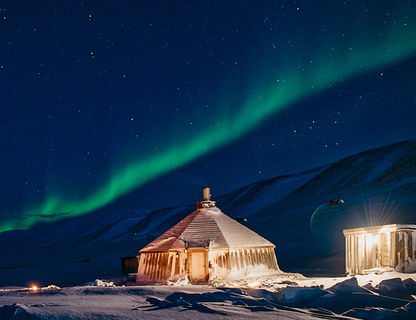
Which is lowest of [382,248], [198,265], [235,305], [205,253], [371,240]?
[198,265]

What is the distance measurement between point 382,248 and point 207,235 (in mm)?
7668

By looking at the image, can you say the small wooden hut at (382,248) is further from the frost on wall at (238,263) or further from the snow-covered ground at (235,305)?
the snow-covered ground at (235,305)

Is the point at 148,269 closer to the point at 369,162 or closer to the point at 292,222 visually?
the point at 292,222

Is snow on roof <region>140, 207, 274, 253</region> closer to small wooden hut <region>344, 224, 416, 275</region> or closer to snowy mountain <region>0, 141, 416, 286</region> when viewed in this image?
small wooden hut <region>344, 224, 416, 275</region>

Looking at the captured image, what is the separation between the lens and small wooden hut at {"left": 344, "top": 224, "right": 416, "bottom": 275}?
18922 millimetres

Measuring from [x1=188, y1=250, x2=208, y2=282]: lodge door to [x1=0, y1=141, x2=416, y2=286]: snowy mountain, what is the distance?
30.4ft

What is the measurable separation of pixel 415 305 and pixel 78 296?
7.99m

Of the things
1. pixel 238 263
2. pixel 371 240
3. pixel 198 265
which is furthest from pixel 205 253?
pixel 371 240

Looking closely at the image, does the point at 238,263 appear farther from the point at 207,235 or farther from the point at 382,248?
the point at 382,248

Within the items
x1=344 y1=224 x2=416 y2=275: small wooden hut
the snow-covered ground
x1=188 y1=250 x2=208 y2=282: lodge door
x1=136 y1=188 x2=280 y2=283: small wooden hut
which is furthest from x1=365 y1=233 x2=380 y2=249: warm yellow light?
the snow-covered ground

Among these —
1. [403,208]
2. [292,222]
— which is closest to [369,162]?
[292,222]

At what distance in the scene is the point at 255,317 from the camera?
8.63 meters

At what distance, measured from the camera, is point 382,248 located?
19.9 m

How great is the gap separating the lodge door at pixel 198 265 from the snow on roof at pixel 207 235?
368 mm
